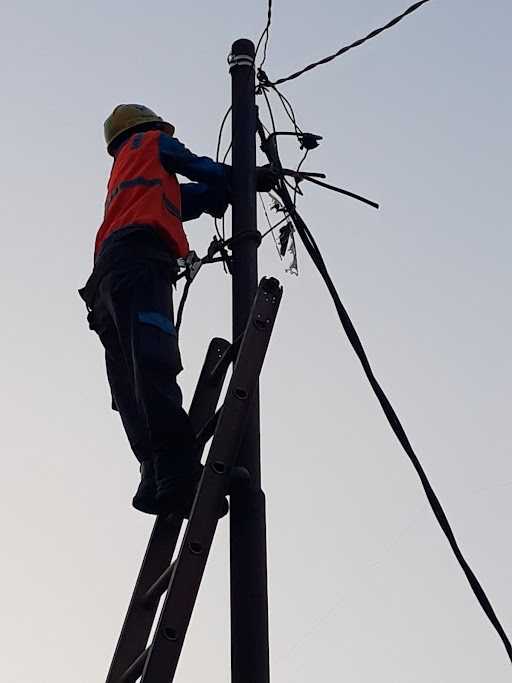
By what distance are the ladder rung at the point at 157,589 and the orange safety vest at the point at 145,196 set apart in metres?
1.28

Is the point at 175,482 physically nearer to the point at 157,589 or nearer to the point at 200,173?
the point at 157,589

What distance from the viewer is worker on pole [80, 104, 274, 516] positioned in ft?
13.9

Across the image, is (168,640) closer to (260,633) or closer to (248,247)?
(260,633)

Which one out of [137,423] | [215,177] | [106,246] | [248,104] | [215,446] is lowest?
[215,446]

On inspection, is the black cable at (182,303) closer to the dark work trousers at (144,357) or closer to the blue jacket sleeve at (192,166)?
the dark work trousers at (144,357)

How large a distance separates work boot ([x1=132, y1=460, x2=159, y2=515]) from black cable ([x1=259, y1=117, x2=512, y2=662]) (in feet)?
2.96

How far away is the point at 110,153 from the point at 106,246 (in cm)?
77

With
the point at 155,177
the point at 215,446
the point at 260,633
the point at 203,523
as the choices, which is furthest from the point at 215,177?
the point at 260,633

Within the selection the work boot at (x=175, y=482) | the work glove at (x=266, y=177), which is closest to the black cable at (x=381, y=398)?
the work glove at (x=266, y=177)

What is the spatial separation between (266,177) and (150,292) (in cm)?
74

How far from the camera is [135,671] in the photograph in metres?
4.01

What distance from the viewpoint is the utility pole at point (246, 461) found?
3.76 m

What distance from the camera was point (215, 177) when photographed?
4699mm

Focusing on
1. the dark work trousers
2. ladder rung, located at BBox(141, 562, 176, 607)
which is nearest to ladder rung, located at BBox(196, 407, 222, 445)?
the dark work trousers
